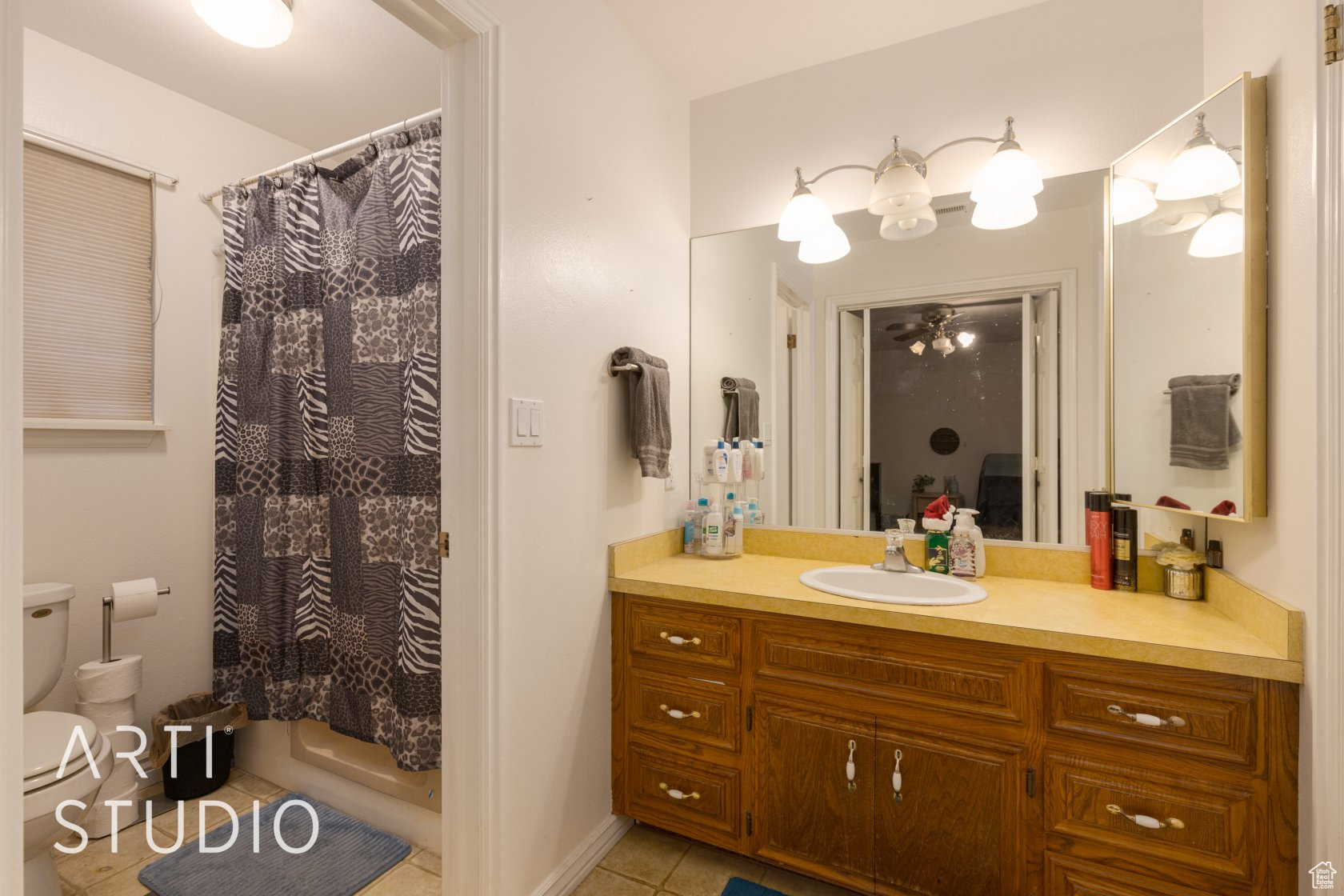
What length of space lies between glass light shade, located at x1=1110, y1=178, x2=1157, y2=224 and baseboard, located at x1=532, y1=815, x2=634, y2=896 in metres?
2.17

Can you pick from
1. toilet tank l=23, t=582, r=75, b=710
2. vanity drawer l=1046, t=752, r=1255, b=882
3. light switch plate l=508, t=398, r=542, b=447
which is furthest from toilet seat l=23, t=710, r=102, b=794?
vanity drawer l=1046, t=752, r=1255, b=882

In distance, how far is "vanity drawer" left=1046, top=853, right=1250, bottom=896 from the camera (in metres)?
1.21

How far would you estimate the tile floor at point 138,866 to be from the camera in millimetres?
1647

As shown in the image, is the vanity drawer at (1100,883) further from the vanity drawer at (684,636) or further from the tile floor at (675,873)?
the vanity drawer at (684,636)

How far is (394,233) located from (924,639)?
1810 mm

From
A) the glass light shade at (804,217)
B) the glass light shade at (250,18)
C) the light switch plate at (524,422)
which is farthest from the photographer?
the glass light shade at (804,217)

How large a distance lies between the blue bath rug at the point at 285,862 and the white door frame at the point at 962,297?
1.69m

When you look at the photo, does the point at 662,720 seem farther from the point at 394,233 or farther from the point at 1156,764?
the point at 394,233

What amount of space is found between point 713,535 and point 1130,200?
4.82 feet

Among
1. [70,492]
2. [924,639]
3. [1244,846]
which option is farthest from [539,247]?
[1244,846]

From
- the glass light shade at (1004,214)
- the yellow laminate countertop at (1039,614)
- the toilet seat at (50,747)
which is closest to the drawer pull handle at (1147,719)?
the yellow laminate countertop at (1039,614)

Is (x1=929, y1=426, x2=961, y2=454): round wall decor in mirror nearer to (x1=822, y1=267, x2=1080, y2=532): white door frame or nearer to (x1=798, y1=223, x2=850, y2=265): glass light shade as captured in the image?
(x1=822, y1=267, x2=1080, y2=532): white door frame

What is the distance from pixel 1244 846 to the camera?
1161 millimetres

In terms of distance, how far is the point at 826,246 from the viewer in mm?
2023
